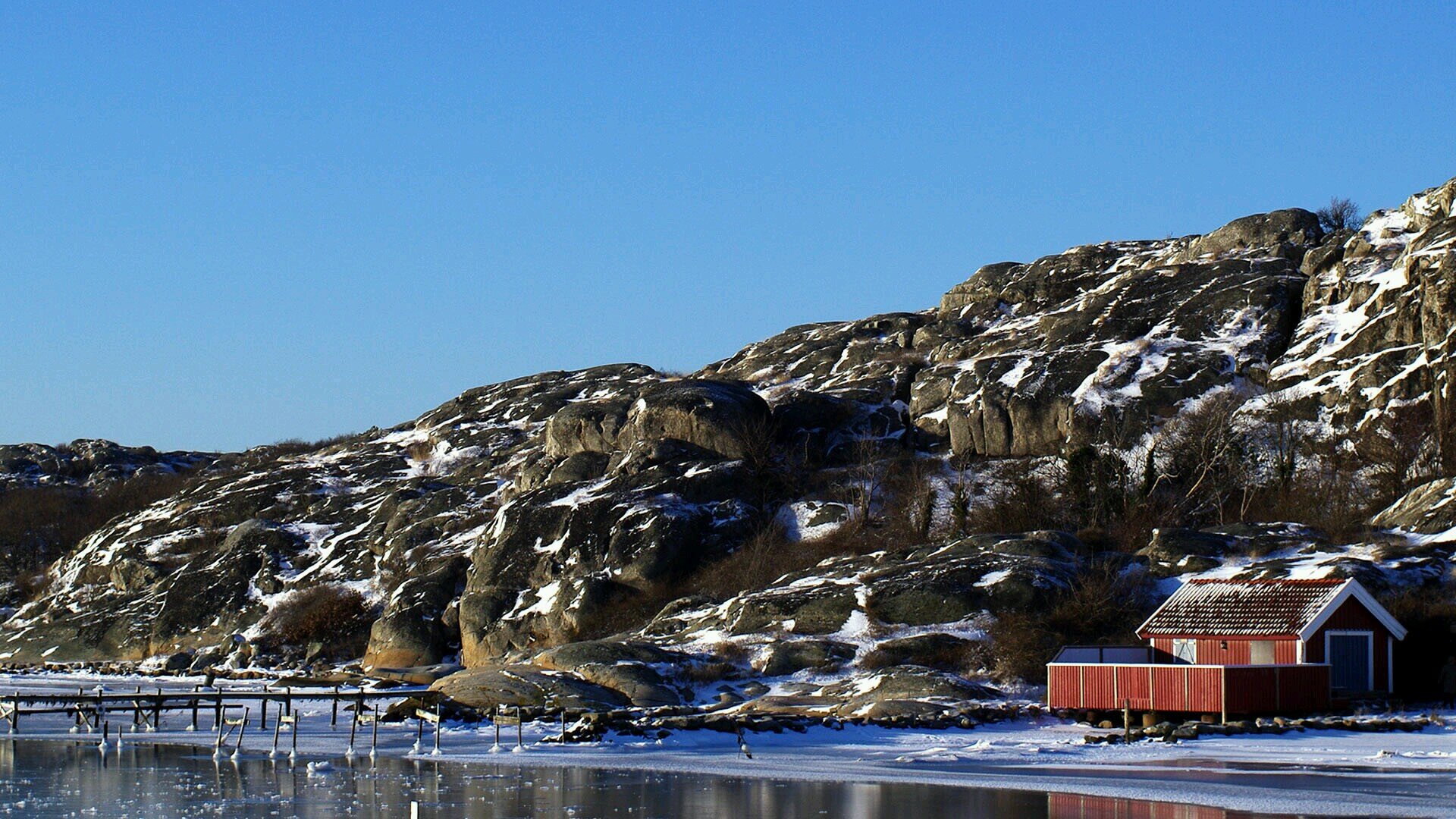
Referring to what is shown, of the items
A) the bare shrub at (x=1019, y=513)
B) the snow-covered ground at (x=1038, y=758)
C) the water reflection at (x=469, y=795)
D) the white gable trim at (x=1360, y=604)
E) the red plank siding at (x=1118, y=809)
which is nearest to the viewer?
the red plank siding at (x=1118, y=809)

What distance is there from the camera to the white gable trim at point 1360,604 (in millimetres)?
53344

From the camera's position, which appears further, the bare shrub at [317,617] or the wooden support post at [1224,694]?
the bare shrub at [317,617]

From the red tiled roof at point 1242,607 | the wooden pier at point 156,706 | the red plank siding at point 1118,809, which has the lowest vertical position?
the wooden pier at point 156,706

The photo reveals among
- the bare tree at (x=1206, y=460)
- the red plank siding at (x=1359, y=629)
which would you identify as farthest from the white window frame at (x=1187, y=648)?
the bare tree at (x=1206, y=460)

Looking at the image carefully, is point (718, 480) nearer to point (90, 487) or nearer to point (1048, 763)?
point (1048, 763)

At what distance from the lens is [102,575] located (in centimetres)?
10475

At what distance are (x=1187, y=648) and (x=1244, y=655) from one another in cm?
245

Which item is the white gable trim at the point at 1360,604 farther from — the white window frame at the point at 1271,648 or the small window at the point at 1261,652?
the small window at the point at 1261,652

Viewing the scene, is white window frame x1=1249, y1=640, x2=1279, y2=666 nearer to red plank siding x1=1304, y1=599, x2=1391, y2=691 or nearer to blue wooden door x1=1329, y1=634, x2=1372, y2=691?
red plank siding x1=1304, y1=599, x2=1391, y2=691

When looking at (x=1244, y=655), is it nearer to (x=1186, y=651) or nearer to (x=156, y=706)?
(x=1186, y=651)

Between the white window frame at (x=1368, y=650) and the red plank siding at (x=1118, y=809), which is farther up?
the white window frame at (x=1368, y=650)

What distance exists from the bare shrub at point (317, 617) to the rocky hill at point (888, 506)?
0.20 meters

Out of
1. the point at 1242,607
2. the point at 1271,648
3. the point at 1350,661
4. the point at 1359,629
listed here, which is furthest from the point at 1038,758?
the point at 1359,629

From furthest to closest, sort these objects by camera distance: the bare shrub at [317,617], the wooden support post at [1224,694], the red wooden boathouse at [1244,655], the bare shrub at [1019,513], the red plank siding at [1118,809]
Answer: the bare shrub at [317,617] < the bare shrub at [1019,513] < the red wooden boathouse at [1244,655] < the wooden support post at [1224,694] < the red plank siding at [1118,809]
